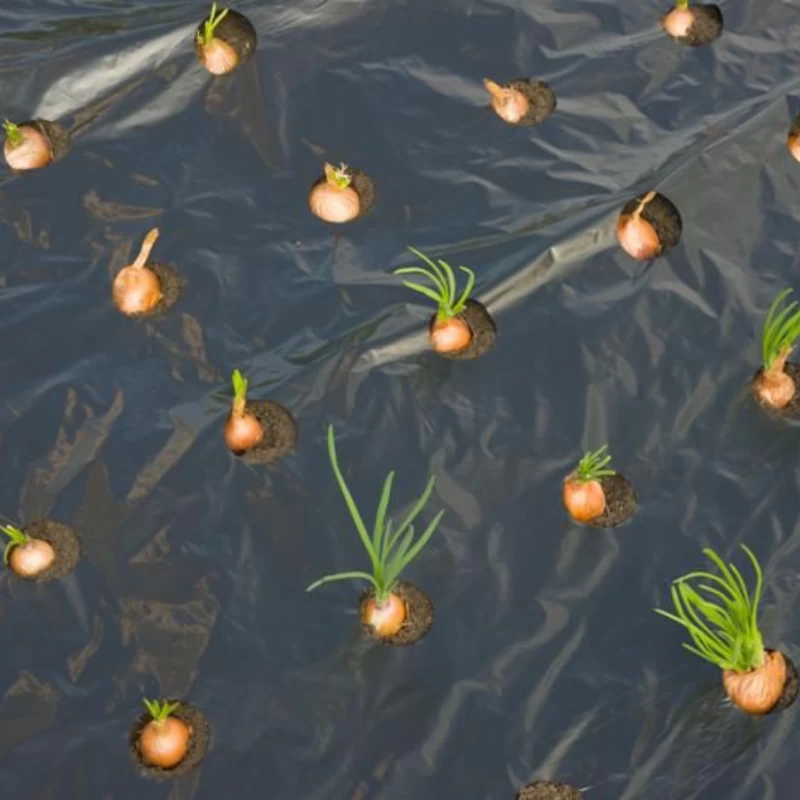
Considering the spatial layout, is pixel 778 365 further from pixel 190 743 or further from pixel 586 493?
pixel 190 743

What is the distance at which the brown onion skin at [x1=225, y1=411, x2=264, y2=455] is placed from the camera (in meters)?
1.40

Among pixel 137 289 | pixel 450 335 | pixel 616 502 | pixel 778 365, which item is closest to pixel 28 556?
pixel 137 289

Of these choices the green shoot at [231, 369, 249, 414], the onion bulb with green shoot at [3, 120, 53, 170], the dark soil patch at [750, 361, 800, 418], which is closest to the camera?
the green shoot at [231, 369, 249, 414]

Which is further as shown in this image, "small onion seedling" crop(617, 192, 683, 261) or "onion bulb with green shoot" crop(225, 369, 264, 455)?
"small onion seedling" crop(617, 192, 683, 261)

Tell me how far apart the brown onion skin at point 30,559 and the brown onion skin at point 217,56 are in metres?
0.66

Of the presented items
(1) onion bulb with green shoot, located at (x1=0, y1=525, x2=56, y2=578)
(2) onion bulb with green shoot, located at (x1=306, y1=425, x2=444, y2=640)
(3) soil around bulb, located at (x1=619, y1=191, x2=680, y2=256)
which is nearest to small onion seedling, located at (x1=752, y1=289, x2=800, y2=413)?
(3) soil around bulb, located at (x1=619, y1=191, x2=680, y2=256)

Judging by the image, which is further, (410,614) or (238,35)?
(238,35)

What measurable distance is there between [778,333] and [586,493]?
0.28 metres

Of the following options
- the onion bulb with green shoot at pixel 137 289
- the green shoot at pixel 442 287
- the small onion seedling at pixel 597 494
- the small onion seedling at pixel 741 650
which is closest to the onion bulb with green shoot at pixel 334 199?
the green shoot at pixel 442 287

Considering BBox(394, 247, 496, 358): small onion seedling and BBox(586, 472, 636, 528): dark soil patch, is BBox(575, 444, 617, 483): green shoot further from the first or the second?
BBox(394, 247, 496, 358): small onion seedling

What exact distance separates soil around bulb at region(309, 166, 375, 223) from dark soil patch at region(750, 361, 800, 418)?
1.66 feet

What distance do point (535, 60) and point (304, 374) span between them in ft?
1.84

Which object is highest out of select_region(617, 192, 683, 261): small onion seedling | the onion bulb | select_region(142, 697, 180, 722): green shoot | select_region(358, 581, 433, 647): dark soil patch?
the onion bulb

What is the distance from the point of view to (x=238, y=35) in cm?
167
